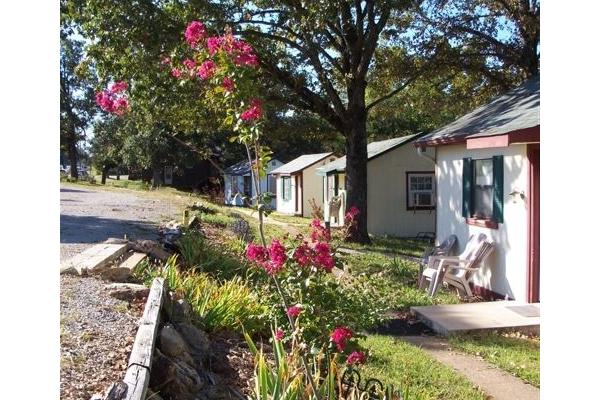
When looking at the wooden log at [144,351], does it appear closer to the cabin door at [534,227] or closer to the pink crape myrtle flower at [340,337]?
the pink crape myrtle flower at [340,337]

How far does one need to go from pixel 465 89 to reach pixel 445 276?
38.8 feet

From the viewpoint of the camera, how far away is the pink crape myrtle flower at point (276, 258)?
3.48 m

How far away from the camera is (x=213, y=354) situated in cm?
480

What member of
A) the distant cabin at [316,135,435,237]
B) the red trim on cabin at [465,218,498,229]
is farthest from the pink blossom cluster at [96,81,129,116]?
the distant cabin at [316,135,435,237]

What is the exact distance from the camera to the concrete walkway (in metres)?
4.93

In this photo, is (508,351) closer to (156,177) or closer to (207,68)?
(207,68)

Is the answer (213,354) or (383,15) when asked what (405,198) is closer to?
(383,15)

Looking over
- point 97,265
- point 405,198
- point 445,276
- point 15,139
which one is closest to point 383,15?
point 405,198

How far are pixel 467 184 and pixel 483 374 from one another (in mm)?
4966

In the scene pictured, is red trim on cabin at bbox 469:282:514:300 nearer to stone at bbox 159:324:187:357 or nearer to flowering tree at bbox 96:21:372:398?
flowering tree at bbox 96:21:372:398

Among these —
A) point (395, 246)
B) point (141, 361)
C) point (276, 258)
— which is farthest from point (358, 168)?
point (141, 361)

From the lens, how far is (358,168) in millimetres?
16094

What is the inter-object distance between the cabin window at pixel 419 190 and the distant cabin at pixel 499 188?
7305 mm

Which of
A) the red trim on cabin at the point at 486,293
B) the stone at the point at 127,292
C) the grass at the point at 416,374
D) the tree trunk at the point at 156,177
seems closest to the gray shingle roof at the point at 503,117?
the red trim on cabin at the point at 486,293
